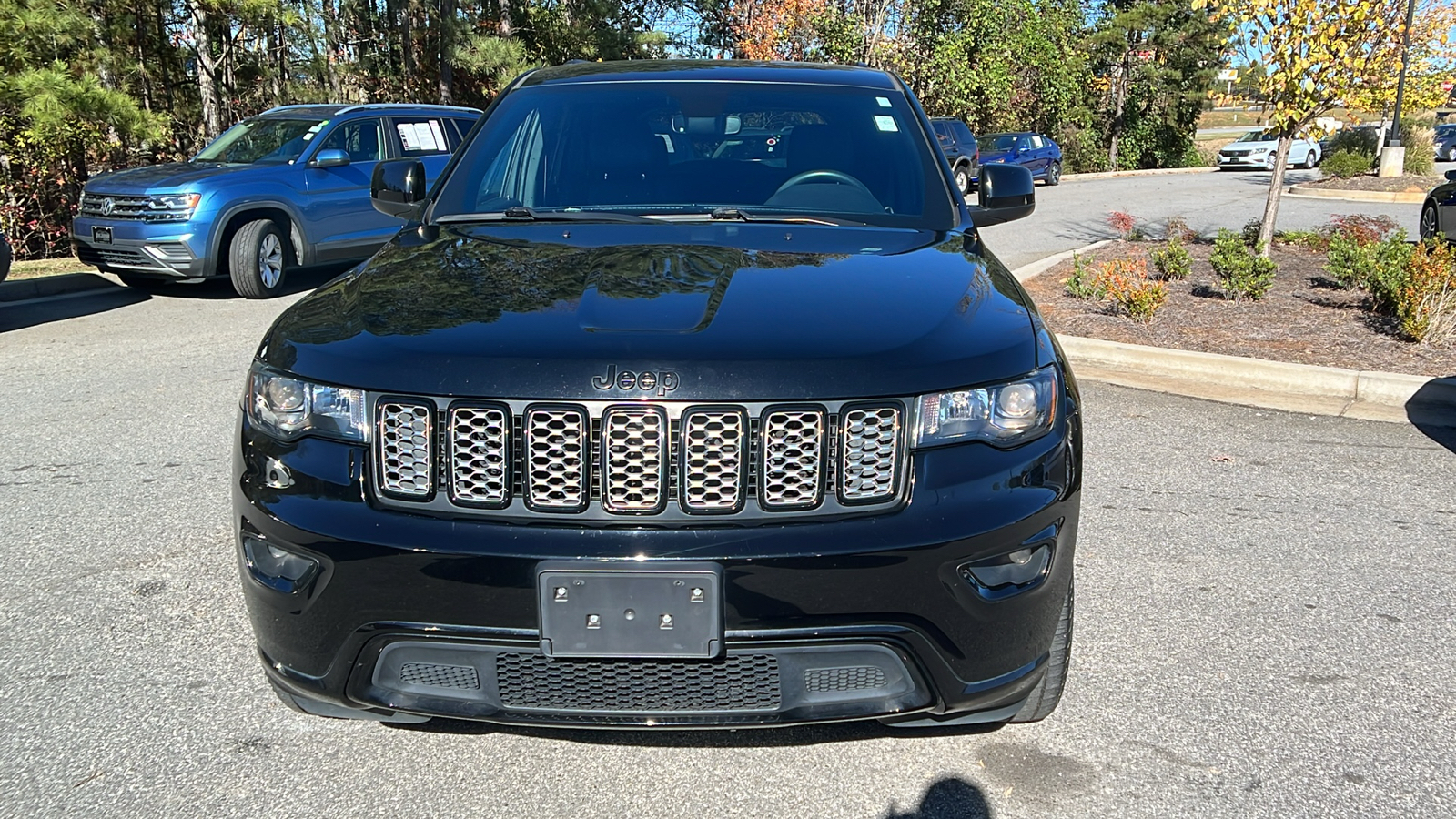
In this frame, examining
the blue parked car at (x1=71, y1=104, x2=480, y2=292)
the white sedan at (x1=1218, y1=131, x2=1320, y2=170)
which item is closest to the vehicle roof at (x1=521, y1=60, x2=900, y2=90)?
the blue parked car at (x1=71, y1=104, x2=480, y2=292)

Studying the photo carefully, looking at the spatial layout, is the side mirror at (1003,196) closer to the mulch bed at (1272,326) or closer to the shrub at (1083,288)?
the mulch bed at (1272,326)

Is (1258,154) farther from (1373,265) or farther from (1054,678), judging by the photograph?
(1054,678)

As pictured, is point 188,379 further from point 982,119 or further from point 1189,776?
point 982,119

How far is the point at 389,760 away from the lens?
9.51 ft

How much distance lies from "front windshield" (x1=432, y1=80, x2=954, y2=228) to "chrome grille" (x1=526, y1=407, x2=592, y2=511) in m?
1.36

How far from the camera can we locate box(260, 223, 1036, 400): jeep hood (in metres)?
2.38

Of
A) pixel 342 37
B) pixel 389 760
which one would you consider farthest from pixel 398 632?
pixel 342 37

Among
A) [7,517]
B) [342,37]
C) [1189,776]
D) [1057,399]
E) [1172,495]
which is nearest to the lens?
[1057,399]

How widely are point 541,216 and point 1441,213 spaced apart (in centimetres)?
1222

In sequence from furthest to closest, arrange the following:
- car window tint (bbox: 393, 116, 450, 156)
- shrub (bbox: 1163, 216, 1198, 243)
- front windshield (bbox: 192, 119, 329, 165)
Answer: shrub (bbox: 1163, 216, 1198, 243) < car window tint (bbox: 393, 116, 450, 156) < front windshield (bbox: 192, 119, 329, 165)

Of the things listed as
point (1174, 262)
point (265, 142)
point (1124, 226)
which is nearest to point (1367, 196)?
point (1124, 226)

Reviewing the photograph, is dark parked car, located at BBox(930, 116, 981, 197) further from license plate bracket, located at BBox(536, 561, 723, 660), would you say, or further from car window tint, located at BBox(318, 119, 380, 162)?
license plate bracket, located at BBox(536, 561, 723, 660)

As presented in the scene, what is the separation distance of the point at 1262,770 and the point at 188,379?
20.7ft

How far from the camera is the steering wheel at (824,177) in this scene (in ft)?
12.6
